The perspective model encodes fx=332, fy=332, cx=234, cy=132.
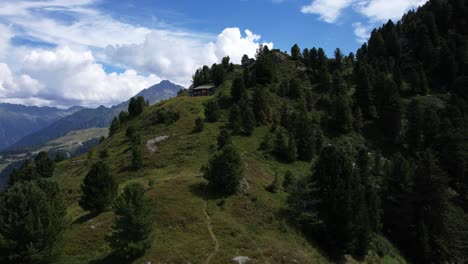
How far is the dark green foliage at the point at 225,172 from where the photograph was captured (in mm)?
52031

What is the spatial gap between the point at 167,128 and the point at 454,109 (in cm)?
8414

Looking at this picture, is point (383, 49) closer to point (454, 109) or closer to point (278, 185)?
point (454, 109)

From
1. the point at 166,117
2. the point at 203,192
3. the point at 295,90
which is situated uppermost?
the point at 295,90

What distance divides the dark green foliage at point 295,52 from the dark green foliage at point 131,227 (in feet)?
429

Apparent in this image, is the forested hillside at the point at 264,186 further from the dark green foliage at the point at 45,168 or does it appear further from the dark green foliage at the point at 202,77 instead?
the dark green foliage at the point at 202,77

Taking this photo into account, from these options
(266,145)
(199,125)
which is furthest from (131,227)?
(199,125)

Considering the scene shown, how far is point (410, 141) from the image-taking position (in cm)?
9500

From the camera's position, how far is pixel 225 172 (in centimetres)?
5194

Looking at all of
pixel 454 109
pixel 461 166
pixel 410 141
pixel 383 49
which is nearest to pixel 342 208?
pixel 461 166

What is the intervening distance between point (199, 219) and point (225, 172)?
9761mm

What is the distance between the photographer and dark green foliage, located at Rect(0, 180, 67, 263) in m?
32.8

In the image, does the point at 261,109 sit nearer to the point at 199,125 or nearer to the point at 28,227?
the point at 199,125

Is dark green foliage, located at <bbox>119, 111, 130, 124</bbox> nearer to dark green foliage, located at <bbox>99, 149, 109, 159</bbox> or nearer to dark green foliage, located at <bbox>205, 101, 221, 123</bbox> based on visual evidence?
dark green foliage, located at <bbox>99, 149, 109, 159</bbox>

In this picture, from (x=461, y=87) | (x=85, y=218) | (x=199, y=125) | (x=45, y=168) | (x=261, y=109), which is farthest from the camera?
(x=461, y=87)
